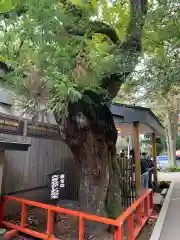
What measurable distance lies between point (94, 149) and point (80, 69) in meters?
1.88

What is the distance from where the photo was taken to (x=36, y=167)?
24.7 feet

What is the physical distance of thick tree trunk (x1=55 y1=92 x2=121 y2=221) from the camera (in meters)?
5.37

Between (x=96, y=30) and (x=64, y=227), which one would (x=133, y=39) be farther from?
(x=64, y=227)

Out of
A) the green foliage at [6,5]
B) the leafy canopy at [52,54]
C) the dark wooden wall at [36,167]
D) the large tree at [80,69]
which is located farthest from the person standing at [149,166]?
the green foliage at [6,5]

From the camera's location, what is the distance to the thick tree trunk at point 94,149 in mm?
5371

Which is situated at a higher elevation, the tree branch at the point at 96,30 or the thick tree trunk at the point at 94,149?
the tree branch at the point at 96,30

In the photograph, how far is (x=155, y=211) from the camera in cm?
795

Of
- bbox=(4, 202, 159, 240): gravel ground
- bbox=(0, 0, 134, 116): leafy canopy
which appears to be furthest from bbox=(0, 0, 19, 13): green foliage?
bbox=(4, 202, 159, 240): gravel ground

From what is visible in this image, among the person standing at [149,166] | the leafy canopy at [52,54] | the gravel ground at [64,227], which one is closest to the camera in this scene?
the leafy canopy at [52,54]

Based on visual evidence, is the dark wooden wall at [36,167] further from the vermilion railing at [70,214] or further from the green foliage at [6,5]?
the green foliage at [6,5]

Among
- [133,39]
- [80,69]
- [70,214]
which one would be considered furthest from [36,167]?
[133,39]

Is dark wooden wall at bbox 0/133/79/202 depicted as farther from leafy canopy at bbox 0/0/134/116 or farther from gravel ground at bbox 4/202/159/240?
leafy canopy at bbox 0/0/134/116

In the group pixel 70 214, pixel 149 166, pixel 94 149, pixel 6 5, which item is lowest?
pixel 70 214

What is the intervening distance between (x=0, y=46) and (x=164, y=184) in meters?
9.90
